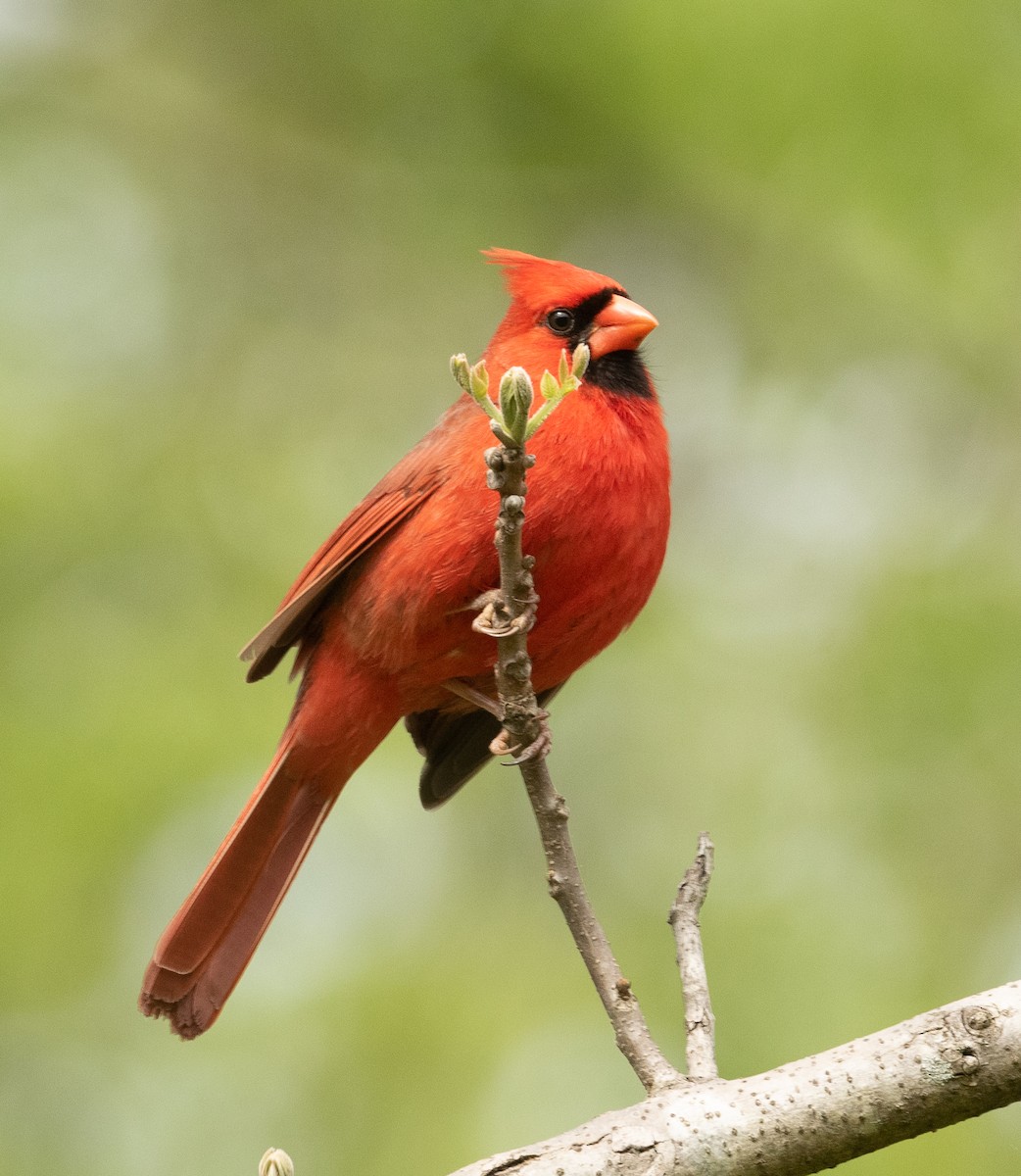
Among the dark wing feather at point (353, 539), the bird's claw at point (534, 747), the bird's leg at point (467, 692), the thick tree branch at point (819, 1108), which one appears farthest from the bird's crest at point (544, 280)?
the thick tree branch at point (819, 1108)

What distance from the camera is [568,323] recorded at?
3.55 meters

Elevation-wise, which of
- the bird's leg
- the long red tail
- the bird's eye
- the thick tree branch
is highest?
the bird's eye

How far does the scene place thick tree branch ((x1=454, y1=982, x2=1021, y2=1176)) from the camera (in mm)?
2029

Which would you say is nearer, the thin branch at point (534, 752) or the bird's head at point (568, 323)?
the thin branch at point (534, 752)

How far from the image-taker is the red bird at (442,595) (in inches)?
122

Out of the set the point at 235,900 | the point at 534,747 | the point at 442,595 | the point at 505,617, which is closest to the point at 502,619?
the point at 505,617

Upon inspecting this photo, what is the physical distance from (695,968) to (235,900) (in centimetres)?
131

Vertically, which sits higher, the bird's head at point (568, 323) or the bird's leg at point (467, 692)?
the bird's head at point (568, 323)

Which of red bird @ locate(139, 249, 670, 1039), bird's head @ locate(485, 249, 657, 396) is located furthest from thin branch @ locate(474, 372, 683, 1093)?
bird's head @ locate(485, 249, 657, 396)

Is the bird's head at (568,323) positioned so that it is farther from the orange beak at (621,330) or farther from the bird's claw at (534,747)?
the bird's claw at (534,747)

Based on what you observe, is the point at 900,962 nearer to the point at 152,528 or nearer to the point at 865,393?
the point at 865,393

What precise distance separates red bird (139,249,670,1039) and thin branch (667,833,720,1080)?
27.4 inches

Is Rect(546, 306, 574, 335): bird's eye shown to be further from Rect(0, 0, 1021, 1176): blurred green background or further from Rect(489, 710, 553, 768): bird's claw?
Rect(0, 0, 1021, 1176): blurred green background

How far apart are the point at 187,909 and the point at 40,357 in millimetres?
2284
